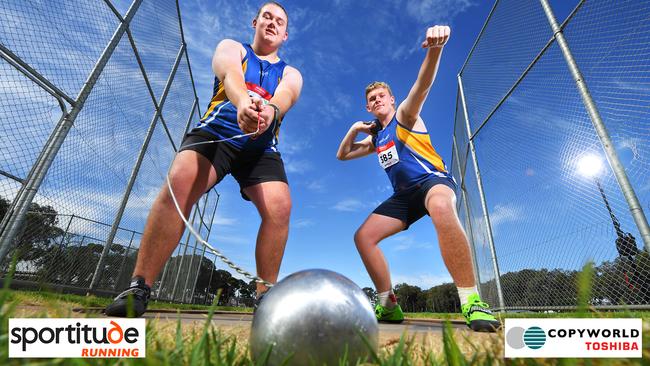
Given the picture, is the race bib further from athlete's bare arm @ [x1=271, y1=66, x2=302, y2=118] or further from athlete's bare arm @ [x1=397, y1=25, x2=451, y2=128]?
athlete's bare arm @ [x1=271, y1=66, x2=302, y2=118]

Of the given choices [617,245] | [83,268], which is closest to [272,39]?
[617,245]

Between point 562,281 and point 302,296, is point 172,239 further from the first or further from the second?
point 562,281

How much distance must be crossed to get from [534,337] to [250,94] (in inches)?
101

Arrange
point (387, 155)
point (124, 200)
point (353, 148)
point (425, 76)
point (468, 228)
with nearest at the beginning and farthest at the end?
point (425, 76)
point (387, 155)
point (353, 148)
point (124, 200)
point (468, 228)

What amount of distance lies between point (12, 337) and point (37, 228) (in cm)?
581

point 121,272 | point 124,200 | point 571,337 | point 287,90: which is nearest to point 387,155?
point 287,90

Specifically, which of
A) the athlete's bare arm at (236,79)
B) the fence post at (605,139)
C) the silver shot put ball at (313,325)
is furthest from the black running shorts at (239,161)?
the fence post at (605,139)

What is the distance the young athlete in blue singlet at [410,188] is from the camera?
9.77 ft

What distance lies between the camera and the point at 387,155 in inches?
157

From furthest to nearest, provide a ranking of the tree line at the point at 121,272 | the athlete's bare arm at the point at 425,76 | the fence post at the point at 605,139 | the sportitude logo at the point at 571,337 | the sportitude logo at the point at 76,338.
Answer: the tree line at the point at 121,272 → the fence post at the point at 605,139 → the athlete's bare arm at the point at 425,76 → the sportitude logo at the point at 571,337 → the sportitude logo at the point at 76,338

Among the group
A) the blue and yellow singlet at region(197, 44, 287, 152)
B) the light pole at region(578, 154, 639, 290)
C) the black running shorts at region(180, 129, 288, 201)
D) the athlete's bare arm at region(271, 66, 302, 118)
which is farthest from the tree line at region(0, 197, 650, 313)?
the athlete's bare arm at region(271, 66, 302, 118)

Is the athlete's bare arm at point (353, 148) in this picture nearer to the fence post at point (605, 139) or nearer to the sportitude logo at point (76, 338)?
the fence post at point (605, 139)

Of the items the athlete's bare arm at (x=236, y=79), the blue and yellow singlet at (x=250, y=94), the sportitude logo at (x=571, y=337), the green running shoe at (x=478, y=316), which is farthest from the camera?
the blue and yellow singlet at (x=250, y=94)

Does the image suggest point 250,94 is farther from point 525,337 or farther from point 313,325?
point 525,337
